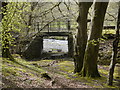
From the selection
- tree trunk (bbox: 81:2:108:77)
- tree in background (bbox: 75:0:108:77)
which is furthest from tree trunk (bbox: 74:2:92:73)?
tree trunk (bbox: 81:2:108:77)

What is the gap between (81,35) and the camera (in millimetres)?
9602

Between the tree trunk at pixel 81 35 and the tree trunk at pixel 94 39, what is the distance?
819mm

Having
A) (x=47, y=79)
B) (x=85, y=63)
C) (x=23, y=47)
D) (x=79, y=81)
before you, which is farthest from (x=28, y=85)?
(x=23, y=47)

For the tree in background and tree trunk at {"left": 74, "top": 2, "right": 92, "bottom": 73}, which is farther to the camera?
tree trunk at {"left": 74, "top": 2, "right": 92, "bottom": 73}

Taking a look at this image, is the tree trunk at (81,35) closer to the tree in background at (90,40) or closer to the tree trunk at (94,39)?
the tree in background at (90,40)

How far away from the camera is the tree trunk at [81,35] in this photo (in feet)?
30.5

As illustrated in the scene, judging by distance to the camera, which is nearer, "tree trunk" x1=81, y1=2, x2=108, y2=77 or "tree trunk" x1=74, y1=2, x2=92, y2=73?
"tree trunk" x1=81, y1=2, x2=108, y2=77

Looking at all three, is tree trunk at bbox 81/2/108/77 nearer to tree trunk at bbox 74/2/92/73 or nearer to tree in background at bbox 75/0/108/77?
tree in background at bbox 75/0/108/77

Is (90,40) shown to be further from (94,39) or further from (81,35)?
(81,35)

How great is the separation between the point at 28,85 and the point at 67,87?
6.25 feet

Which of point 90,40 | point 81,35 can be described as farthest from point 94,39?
point 81,35

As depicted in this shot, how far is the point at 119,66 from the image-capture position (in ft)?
40.6

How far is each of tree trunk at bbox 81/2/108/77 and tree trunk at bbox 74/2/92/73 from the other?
0.82m

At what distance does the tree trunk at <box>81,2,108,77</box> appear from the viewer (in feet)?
26.8
